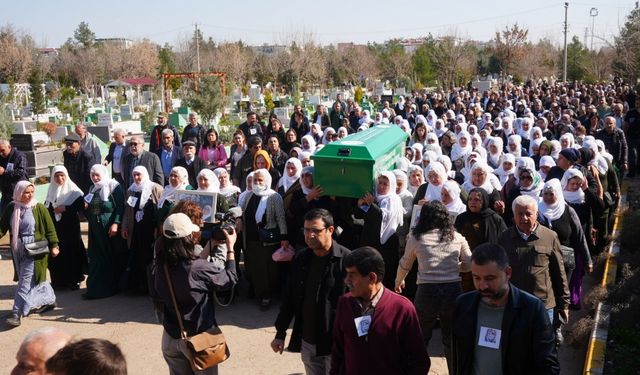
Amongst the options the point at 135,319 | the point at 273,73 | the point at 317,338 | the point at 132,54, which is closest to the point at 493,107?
the point at 135,319

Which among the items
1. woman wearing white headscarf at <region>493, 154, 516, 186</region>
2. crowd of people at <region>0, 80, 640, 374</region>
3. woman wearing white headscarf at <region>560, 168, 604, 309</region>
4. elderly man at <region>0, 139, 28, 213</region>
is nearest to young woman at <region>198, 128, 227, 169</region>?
crowd of people at <region>0, 80, 640, 374</region>

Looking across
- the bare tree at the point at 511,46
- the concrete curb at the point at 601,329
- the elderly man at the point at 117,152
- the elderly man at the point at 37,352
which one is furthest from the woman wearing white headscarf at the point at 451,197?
the bare tree at the point at 511,46

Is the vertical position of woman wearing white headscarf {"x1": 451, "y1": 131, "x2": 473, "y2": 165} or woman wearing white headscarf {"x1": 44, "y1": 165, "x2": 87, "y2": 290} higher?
woman wearing white headscarf {"x1": 451, "y1": 131, "x2": 473, "y2": 165}

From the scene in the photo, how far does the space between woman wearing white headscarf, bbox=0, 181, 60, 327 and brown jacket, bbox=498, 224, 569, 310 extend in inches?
174

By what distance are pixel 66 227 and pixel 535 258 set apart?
4952 mm

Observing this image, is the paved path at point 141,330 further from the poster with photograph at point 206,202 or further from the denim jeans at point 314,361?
the denim jeans at point 314,361

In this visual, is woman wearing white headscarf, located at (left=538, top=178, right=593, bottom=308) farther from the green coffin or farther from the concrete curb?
the green coffin

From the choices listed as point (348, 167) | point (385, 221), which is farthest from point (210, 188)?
point (385, 221)

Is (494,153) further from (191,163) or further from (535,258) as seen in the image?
(535,258)

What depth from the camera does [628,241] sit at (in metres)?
7.88

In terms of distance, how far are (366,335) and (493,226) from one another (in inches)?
90.9

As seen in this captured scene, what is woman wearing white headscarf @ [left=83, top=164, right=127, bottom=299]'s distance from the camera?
686 centimetres

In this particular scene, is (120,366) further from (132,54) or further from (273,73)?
(132,54)

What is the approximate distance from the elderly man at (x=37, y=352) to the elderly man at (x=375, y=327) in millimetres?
1321
